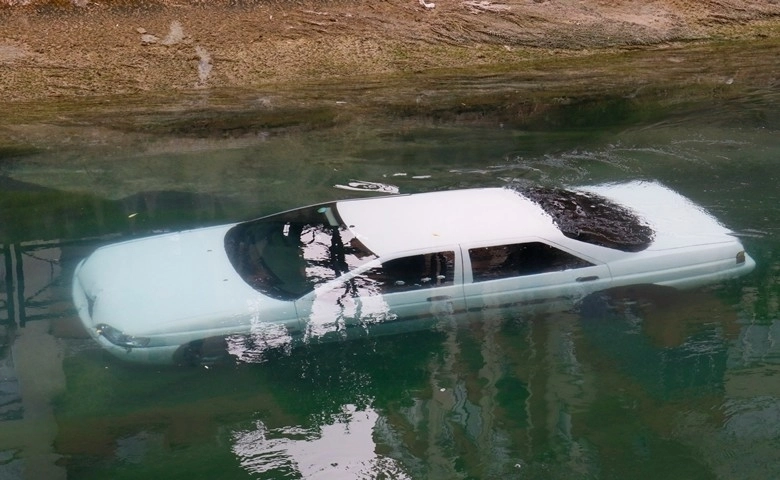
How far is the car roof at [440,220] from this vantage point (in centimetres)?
676

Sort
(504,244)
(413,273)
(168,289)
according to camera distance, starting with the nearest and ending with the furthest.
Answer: (168,289) < (413,273) < (504,244)

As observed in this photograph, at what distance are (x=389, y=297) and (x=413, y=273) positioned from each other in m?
A: 0.27

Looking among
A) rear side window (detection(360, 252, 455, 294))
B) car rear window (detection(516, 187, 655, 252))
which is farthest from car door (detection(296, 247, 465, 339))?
car rear window (detection(516, 187, 655, 252))

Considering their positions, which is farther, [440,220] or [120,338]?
[440,220]

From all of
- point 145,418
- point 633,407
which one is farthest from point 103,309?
point 633,407

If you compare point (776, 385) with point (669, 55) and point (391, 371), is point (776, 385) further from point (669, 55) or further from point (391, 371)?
point (669, 55)

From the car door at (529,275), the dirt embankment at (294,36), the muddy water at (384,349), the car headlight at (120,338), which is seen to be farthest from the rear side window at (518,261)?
the dirt embankment at (294,36)

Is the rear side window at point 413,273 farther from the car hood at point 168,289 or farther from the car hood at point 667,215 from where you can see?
the car hood at point 667,215

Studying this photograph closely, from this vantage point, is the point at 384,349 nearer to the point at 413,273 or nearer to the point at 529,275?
the point at 413,273

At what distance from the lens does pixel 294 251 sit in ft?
22.2

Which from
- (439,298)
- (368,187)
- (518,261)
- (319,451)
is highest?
(368,187)

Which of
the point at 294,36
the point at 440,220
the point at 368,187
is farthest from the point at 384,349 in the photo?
the point at 294,36

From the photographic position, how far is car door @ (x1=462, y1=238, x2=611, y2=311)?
6.79 meters

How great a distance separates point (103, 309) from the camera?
6320 millimetres
